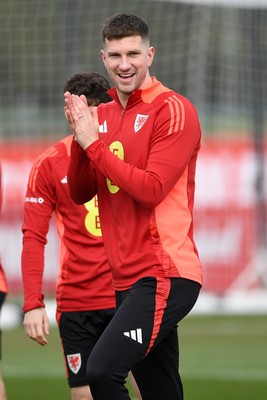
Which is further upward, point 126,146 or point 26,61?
point 126,146

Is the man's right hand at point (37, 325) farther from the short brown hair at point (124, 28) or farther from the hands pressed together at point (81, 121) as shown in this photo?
the short brown hair at point (124, 28)

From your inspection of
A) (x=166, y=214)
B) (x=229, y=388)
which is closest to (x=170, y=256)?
(x=166, y=214)

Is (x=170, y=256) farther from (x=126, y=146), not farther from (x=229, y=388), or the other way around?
(x=229, y=388)

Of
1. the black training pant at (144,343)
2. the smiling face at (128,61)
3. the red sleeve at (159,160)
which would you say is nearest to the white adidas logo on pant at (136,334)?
the black training pant at (144,343)

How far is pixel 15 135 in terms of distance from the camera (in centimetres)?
1642

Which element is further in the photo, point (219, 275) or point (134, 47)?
point (219, 275)

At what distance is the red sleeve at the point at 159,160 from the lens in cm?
565

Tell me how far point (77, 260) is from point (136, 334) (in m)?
1.73

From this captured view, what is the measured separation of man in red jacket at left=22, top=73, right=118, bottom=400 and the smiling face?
125 cm

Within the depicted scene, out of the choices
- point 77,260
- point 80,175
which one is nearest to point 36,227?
point 77,260

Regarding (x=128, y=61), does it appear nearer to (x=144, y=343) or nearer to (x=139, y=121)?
(x=139, y=121)

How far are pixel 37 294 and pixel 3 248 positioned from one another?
9838mm

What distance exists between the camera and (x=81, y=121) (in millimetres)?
5766

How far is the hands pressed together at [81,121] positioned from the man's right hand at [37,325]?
43.5 inches
